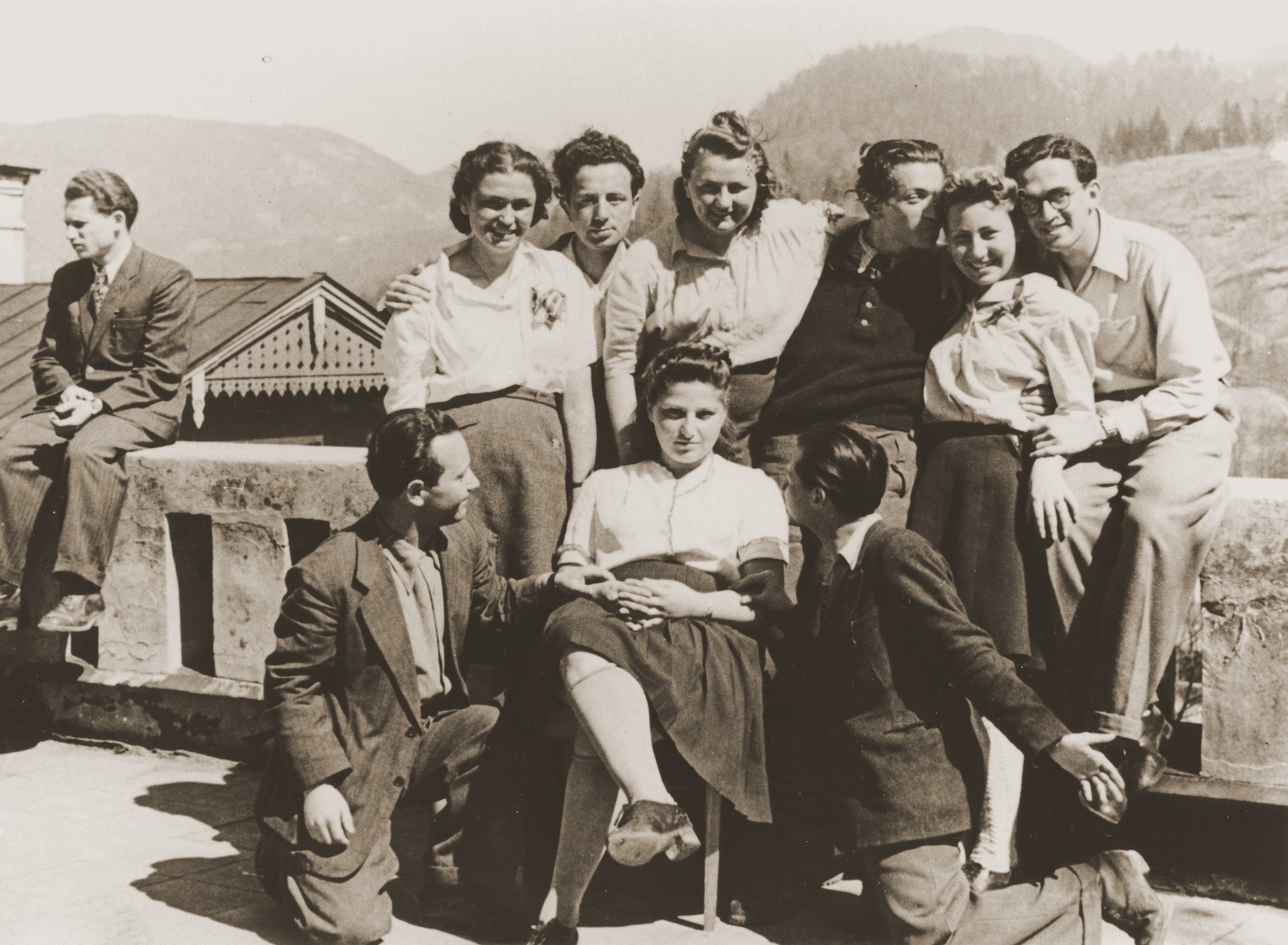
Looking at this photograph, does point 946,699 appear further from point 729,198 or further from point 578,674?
point 729,198

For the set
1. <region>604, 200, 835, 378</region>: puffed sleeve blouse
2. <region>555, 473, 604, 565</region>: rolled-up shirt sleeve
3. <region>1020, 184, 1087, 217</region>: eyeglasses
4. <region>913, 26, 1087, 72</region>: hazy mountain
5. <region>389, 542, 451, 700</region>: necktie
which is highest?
<region>913, 26, 1087, 72</region>: hazy mountain

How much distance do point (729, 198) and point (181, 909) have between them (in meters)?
2.48

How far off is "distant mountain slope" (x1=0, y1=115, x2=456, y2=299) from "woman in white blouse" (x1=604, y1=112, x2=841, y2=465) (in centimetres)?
4492

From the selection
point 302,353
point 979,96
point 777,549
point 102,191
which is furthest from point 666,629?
point 979,96

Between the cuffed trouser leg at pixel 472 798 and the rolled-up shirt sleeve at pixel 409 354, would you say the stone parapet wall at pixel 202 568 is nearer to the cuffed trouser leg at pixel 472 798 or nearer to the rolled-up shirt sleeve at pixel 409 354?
the rolled-up shirt sleeve at pixel 409 354

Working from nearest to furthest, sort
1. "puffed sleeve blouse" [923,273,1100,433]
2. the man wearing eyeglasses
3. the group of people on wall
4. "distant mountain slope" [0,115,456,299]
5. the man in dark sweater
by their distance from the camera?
the group of people on wall
the man wearing eyeglasses
"puffed sleeve blouse" [923,273,1100,433]
the man in dark sweater
"distant mountain slope" [0,115,456,299]

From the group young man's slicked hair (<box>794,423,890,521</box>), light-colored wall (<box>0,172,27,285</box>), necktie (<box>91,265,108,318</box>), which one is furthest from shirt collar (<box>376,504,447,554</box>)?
light-colored wall (<box>0,172,27,285</box>)

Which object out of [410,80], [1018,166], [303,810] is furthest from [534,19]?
[410,80]

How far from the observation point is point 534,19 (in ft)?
21.1

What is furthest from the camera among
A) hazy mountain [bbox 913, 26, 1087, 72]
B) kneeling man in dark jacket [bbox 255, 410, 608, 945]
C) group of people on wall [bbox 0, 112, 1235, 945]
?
hazy mountain [bbox 913, 26, 1087, 72]

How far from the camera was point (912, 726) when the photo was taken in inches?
128

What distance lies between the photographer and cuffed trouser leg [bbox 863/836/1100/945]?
10.3 feet

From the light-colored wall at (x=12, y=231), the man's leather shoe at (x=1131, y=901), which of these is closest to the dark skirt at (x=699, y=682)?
the man's leather shoe at (x=1131, y=901)

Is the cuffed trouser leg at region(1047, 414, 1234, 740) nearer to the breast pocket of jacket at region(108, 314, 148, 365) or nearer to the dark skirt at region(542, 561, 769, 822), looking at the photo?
the dark skirt at region(542, 561, 769, 822)
